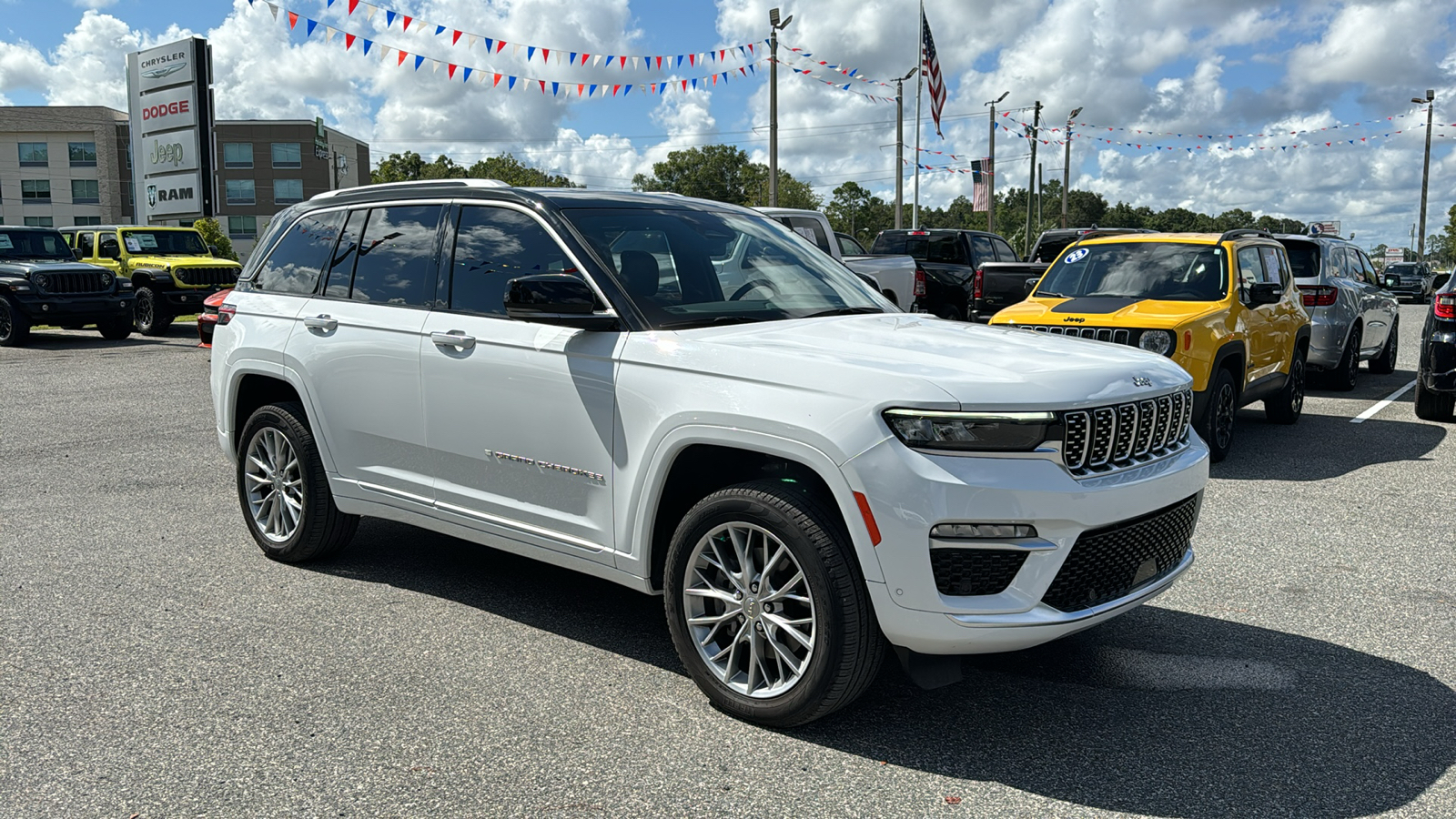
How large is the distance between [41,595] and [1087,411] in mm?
4564

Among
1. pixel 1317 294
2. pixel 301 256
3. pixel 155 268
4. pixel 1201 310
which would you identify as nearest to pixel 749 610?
pixel 301 256

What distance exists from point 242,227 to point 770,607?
9710 centimetres

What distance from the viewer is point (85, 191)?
89.4m

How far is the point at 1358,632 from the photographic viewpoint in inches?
187

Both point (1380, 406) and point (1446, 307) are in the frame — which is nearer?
point (1446, 307)

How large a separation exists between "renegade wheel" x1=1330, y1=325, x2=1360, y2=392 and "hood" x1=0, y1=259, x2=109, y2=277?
18381 millimetres

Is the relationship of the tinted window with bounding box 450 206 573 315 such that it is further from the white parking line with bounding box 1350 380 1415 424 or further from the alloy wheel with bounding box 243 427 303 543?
the white parking line with bounding box 1350 380 1415 424

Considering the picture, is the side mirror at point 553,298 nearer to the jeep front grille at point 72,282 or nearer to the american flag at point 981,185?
the jeep front grille at point 72,282

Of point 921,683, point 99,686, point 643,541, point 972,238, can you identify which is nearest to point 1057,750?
point 921,683

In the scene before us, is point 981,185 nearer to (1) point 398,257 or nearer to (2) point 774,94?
(2) point 774,94

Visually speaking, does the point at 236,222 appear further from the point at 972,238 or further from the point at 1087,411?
the point at 1087,411

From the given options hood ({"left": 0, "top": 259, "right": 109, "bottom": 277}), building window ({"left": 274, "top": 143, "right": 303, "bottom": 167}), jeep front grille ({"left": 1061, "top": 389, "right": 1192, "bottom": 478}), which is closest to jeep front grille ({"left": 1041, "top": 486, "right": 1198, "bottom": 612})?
jeep front grille ({"left": 1061, "top": 389, "right": 1192, "bottom": 478})

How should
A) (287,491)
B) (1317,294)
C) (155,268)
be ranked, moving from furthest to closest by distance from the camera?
(155,268), (1317,294), (287,491)

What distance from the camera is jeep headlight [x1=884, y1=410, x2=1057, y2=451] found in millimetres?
3355
